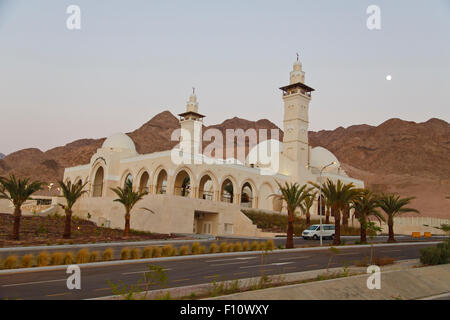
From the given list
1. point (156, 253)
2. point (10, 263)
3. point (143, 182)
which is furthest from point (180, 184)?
point (10, 263)

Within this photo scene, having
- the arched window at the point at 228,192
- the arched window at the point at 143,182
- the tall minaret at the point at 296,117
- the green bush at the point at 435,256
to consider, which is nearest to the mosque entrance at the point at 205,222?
the arched window at the point at 143,182

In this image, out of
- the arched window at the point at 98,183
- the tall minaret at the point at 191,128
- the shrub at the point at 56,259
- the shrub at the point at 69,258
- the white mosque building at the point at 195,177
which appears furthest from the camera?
the tall minaret at the point at 191,128

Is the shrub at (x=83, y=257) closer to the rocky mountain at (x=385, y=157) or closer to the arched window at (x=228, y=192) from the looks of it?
the arched window at (x=228, y=192)

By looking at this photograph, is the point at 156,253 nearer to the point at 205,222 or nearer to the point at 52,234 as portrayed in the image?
the point at 52,234

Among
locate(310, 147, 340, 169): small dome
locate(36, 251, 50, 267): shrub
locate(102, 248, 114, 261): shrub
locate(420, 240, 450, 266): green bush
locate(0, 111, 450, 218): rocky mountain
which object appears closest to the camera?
locate(420, 240, 450, 266): green bush

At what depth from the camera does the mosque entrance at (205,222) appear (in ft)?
147

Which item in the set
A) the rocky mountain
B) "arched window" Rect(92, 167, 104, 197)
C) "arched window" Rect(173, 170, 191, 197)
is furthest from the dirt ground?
the rocky mountain

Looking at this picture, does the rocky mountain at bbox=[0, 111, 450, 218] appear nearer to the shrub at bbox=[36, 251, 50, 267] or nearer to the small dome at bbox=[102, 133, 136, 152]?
the small dome at bbox=[102, 133, 136, 152]

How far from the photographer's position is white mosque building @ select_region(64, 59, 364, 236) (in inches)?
1629

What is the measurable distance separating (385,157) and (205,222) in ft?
349

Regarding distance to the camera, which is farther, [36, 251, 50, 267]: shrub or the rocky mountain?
the rocky mountain

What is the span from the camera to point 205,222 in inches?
1794

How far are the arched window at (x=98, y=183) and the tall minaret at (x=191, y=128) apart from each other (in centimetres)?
1460
